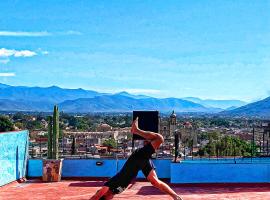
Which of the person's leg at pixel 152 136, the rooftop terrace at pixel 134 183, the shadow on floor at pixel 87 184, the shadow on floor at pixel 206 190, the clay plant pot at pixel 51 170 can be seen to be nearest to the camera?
the person's leg at pixel 152 136

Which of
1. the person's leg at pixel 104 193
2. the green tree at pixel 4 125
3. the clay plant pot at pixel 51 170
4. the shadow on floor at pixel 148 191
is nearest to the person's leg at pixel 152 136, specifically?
the person's leg at pixel 104 193

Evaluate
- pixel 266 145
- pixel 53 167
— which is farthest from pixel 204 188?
pixel 53 167

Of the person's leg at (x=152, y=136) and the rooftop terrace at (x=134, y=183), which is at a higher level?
the person's leg at (x=152, y=136)

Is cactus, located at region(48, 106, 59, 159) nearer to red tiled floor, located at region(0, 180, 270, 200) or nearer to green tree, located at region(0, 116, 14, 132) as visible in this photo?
red tiled floor, located at region(0, 180, 270, 200)

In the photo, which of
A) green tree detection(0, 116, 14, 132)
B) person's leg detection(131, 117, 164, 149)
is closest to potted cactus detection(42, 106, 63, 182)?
person's leg detection(131, 117, 164, 149)

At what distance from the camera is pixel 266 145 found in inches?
672

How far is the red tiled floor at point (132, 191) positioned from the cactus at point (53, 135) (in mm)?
1069

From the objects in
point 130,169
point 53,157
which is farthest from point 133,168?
point 53,157

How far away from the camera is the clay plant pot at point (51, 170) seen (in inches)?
634

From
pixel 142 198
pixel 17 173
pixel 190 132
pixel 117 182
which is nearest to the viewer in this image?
pixel 117 182

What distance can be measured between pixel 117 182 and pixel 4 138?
894 cm

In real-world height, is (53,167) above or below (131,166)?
below

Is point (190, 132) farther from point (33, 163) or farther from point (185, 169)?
point (33, 163)

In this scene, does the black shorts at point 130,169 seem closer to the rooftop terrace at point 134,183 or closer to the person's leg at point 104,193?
the person's leg at point 104,193
